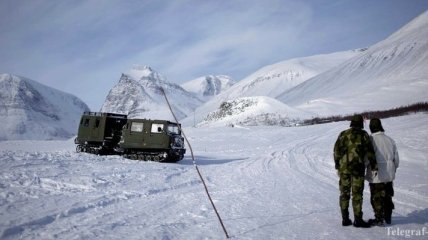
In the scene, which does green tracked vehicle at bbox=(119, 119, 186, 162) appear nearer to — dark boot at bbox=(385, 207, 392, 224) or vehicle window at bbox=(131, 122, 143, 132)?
vehicle window at bbox=(131, 122, 143, 132)

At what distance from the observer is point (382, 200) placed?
25.5 feet

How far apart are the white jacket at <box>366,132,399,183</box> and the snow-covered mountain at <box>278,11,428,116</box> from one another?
90.9 metres

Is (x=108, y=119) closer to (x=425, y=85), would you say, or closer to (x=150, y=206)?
(x=150, y=206)

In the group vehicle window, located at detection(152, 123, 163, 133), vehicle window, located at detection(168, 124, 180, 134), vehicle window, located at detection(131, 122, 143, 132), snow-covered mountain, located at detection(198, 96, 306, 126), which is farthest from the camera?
snow-covered mountain, located at detection(198, 96, 306, 126)

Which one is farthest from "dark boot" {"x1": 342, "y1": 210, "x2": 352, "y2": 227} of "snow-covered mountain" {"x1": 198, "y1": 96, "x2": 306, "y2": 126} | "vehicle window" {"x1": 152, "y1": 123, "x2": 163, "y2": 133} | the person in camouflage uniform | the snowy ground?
"snow-covered mountain" {"x1": 198, "y1": 96, "x2": 306, "y2": 126}

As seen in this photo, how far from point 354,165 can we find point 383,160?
789mm

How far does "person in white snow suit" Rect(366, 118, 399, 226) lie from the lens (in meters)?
7.76

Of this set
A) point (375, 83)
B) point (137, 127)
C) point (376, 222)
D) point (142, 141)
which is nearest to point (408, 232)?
point (376, 222)

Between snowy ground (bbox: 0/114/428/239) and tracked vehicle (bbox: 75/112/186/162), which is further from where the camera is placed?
tracked vehicle (bbox: 75/112/186/162)

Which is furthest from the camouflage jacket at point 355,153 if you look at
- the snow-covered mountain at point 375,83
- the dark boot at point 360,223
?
the snow-covered mountain at point 375,83

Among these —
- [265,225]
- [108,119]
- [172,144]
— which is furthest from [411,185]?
[108,119]

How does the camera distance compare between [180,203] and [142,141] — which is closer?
[180,203]

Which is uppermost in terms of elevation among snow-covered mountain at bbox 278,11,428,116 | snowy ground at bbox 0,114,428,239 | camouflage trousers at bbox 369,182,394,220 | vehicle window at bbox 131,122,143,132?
snow-covered mountain at bbox 278,11,428,116

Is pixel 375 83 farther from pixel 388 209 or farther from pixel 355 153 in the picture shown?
pixel 355 153
